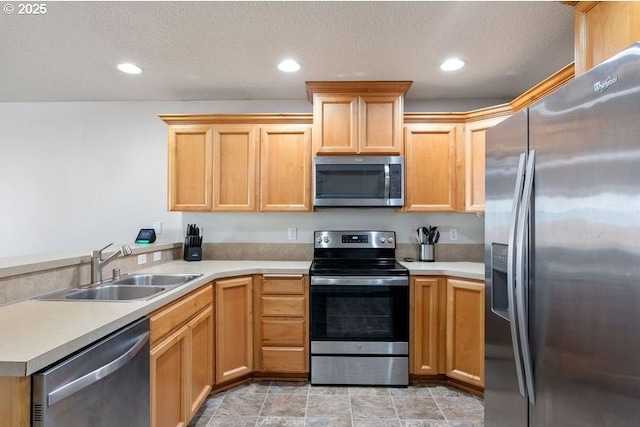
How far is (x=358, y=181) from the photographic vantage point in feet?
9.10

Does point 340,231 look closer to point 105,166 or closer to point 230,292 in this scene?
point 230,292

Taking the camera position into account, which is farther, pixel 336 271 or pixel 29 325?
pixel 336 271

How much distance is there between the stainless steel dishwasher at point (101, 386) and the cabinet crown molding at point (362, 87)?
2.10 metres

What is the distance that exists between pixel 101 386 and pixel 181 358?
73cm

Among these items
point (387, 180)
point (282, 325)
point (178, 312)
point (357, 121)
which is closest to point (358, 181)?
point (387, 180)

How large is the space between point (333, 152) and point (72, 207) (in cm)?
261

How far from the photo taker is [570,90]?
1.02 m

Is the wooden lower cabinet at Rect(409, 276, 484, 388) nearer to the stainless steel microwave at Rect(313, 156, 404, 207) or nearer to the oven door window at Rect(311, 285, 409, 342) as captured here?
the oven door window at Rect(311, 285, 409, 342)

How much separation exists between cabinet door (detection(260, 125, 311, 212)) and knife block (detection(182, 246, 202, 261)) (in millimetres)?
696

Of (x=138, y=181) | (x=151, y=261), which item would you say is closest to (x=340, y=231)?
(x=151, y=261)

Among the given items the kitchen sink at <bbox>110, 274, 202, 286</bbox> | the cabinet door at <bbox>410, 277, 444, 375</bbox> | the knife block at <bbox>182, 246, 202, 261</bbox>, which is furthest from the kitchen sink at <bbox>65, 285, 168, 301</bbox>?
the cabinet door at <bbox>410, 277, 444, 375</bbox>

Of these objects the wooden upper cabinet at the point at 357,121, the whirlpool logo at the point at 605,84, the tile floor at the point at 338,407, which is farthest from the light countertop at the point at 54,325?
the whirlpool logo at the point at 605,84

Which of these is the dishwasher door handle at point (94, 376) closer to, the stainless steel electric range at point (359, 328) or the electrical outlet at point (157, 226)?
the stainless steel electric range at point (359, 328)

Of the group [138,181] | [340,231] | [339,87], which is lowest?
[340,231]
